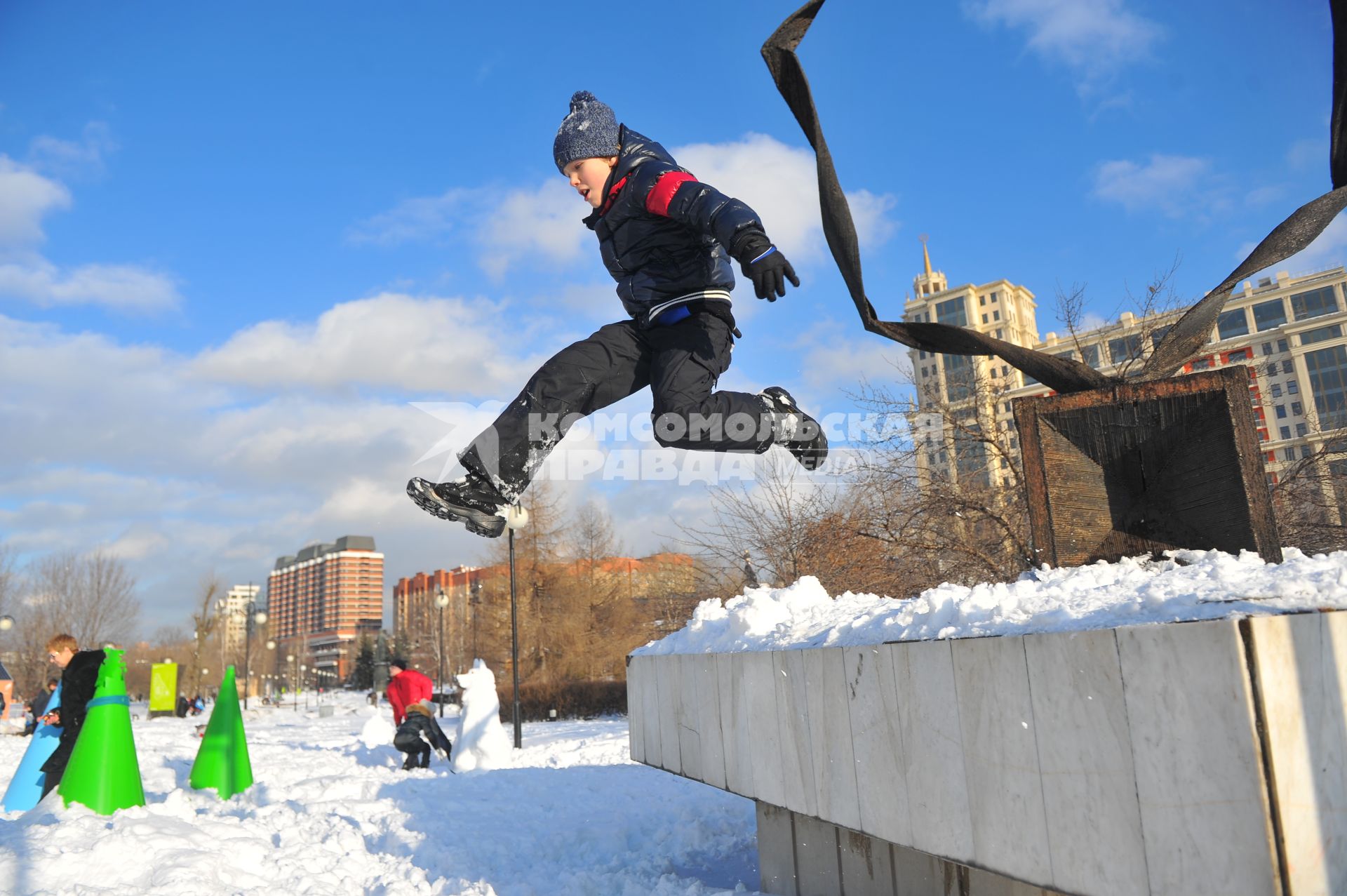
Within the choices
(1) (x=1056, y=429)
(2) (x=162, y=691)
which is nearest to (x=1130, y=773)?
(1) (x=1056, y=429)

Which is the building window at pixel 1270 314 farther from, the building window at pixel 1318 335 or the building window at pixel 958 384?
the building window at pixel 958 384

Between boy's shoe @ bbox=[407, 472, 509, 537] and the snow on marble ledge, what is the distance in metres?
1.12

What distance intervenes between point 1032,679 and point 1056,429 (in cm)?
131

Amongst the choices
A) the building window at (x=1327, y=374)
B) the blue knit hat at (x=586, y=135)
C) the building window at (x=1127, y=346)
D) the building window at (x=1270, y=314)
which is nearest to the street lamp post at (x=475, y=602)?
the building window at (x=1127, y=346)

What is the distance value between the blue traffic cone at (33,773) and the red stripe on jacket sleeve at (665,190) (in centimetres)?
653

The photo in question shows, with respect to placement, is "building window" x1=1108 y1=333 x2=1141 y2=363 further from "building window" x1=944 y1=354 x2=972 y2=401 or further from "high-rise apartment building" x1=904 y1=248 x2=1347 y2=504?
"building window" x1=944 y1=354 x2=972 y2=401

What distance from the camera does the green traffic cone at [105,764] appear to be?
575 centimetres

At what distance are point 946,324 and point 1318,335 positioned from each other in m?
78.3

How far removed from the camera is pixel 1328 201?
2771 mm

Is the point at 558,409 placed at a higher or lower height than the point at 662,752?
higher

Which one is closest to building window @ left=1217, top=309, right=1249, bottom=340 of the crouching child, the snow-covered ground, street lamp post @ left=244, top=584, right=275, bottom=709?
street lamp post @ left=244, top=584, right=275, bottom=709

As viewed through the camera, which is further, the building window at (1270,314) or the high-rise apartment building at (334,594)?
the high-rise apartment building at (334,594)

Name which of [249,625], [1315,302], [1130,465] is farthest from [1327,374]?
[1130,465]

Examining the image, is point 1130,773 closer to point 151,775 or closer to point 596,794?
point 596,794
